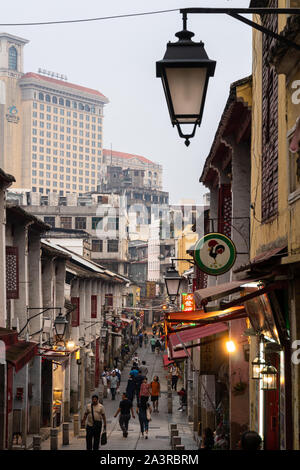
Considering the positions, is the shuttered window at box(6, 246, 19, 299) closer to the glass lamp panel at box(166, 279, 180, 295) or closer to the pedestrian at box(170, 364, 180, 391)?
the glass lamp panel at box(166, 279, 180, 295)

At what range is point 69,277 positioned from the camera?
39.1 metres

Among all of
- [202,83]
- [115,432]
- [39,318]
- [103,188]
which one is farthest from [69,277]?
[103,188]

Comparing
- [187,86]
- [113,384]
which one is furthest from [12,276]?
[113,384]

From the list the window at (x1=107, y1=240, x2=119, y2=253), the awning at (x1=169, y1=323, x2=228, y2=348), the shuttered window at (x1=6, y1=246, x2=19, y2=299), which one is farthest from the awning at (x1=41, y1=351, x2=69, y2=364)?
the window at (x1=107, y1=240, x2=119, y2=253)

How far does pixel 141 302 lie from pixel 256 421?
4121 inches

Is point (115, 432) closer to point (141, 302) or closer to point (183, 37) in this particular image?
point (183, 37)

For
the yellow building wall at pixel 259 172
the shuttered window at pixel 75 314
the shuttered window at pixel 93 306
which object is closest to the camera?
the yellow building wall at pixel 259 172

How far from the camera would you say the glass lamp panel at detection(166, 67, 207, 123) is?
698 cm

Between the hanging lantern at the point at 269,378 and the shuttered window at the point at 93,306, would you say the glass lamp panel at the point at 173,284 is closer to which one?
the shuttered window at the point at 93,306

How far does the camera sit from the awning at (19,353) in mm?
17086

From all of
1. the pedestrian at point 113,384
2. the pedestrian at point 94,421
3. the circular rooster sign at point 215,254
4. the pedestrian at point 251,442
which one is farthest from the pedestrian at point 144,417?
the pedestrian at point 251,442

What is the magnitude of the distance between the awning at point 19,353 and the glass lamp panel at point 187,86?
10.9 meters

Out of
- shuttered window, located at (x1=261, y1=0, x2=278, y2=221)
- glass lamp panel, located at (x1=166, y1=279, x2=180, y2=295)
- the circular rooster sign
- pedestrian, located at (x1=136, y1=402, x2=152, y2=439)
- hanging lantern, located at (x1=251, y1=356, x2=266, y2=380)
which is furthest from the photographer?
glass lamp panel, located at (x1=166, y1=279, x2=180, y2=295)

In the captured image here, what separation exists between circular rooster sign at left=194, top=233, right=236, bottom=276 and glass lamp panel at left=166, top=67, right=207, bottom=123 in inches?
330
